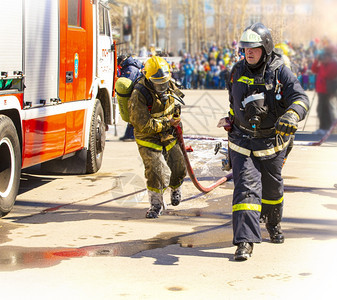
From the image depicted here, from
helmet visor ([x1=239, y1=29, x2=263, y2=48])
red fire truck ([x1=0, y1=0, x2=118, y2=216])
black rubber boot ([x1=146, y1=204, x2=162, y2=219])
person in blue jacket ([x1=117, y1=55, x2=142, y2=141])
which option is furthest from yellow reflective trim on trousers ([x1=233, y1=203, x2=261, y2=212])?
person in blue jacket ([x1=117, y1=55, x2=142, y2=141])

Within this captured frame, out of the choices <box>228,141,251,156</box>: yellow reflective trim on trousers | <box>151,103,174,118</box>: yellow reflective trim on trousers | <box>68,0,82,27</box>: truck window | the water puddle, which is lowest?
the water puddle

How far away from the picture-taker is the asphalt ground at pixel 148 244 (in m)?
5.13

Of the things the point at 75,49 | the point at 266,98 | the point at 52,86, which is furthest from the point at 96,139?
the point at 266,98

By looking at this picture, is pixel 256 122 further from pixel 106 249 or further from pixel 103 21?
pixel 103 21

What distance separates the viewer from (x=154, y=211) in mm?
7520

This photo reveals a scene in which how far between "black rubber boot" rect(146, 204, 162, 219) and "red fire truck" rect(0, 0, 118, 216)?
4.47 ft

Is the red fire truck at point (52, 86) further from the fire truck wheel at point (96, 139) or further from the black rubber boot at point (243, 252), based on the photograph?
the black rubber boot at point (243, 252)

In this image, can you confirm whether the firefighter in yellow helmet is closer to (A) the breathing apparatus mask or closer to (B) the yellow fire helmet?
(B) the yellow fire helmet

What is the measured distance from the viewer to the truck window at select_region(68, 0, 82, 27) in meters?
9.09

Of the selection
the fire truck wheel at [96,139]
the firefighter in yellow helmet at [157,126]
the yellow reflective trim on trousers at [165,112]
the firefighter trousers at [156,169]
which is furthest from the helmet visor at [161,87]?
the fire truck wheel at [96,139]

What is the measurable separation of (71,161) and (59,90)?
1.75m

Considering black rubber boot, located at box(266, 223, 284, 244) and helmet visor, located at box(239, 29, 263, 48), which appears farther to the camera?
black rubber boot, located at box(266, 223, 284, 244)

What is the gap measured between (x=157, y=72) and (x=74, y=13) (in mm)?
2546

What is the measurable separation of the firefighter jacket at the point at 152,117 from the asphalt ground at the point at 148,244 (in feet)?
2.49
